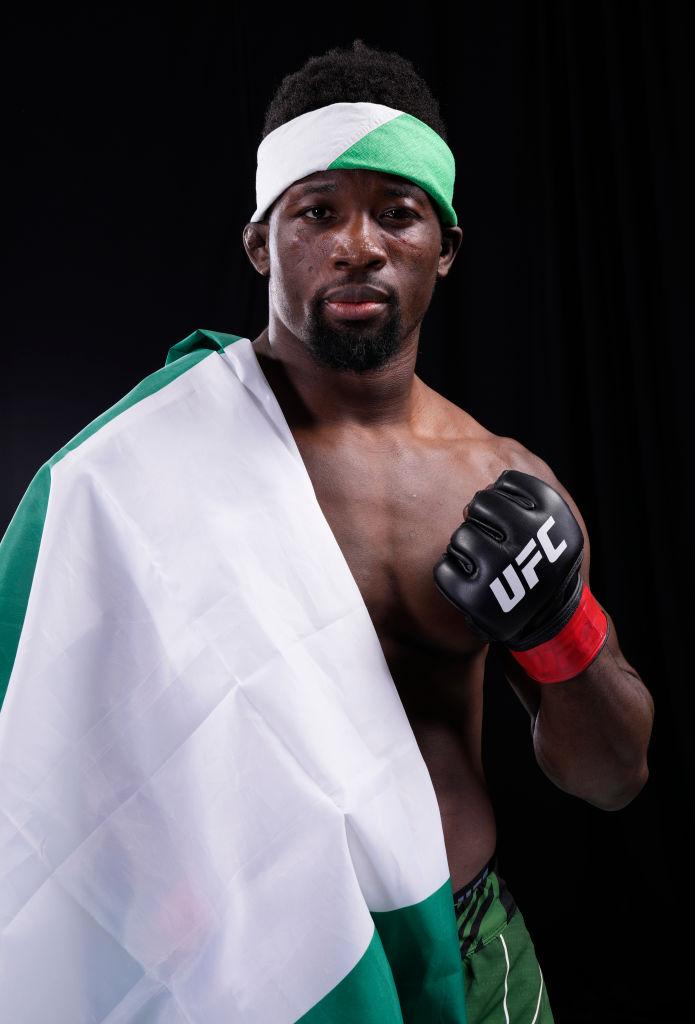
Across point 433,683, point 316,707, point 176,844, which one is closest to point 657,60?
point 433,683

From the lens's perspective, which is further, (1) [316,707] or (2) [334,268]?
(2) [334,268]

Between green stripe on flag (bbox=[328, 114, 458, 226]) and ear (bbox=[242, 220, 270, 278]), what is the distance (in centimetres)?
17

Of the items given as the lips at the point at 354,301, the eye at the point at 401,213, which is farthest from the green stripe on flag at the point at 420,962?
the eye at the point at 401,213

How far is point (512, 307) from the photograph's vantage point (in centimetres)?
232

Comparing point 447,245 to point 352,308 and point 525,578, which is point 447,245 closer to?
point 352,308

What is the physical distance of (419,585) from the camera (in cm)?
129

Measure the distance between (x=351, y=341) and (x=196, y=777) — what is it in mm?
570

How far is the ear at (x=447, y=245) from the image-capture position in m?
1.44

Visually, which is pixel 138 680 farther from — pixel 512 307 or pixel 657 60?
pixel 657 60

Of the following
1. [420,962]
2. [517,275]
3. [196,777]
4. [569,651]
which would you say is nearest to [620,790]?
[569,651]

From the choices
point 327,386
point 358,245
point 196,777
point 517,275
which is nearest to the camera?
point 196,777

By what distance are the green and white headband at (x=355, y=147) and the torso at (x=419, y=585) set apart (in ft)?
1.08

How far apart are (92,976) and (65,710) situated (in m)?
0.25

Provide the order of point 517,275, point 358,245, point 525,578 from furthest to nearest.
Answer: point 517,275, point 358,245, point 525,578
